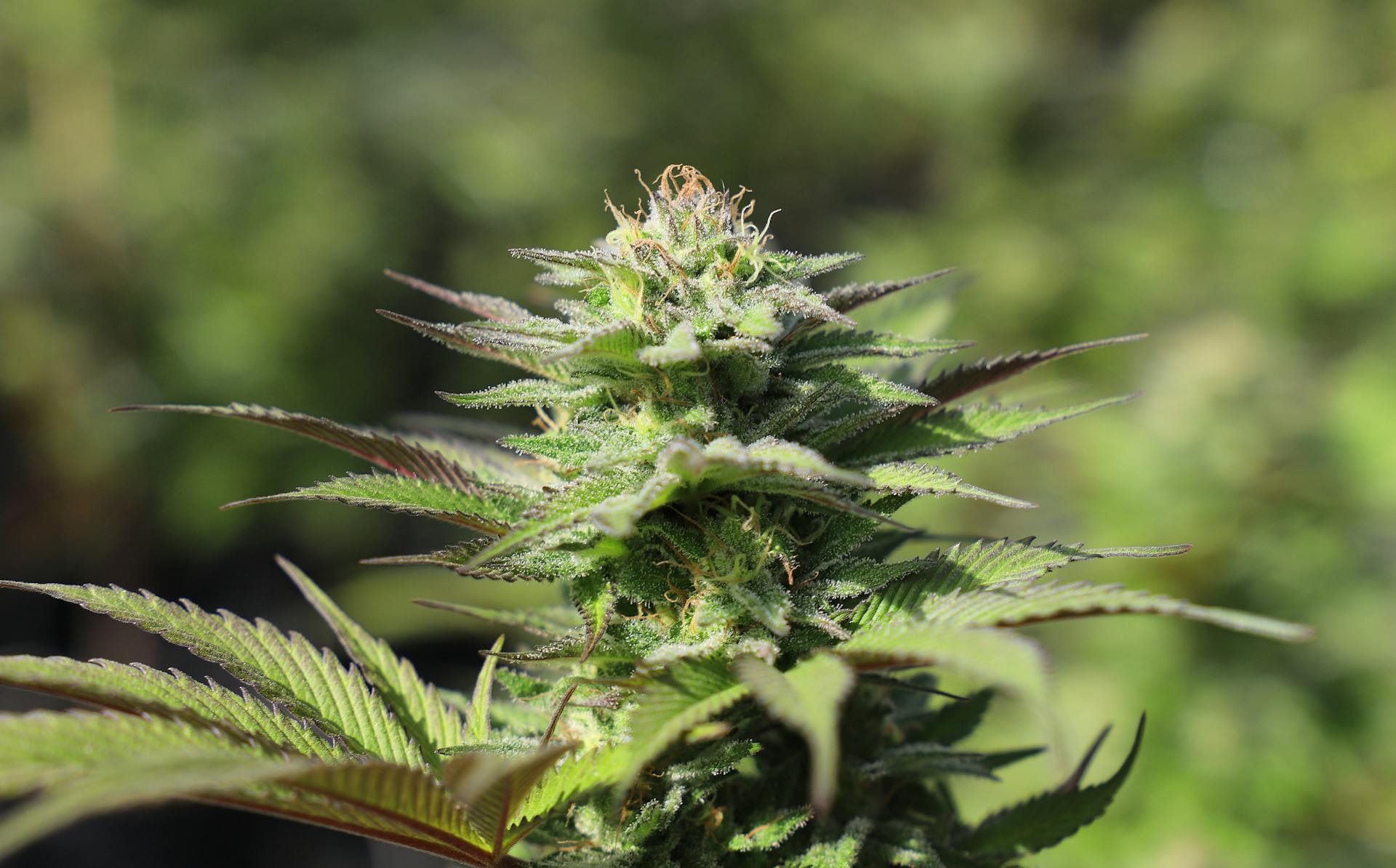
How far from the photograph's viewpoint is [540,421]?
3.60ft

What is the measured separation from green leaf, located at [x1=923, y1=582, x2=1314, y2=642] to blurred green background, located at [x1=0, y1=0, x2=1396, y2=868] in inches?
130

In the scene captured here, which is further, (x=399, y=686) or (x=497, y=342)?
(x=399, y=686)

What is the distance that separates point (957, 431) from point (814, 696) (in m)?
0.43

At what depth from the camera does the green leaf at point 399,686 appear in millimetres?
999

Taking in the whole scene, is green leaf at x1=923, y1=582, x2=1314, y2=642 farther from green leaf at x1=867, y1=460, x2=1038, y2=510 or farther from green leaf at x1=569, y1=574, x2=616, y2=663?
green leaf at x1=569, y1=574, x2=616, y2=663

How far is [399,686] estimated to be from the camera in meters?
1.04

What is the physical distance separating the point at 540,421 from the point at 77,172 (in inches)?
229

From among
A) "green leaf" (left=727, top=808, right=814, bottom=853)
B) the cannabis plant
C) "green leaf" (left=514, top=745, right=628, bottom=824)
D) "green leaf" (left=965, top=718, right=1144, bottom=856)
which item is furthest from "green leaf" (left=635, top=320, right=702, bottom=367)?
"green leaf" (left=965, top=718, right=1144, bottom=856)

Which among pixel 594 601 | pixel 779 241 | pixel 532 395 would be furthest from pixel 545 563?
pixel 779 241

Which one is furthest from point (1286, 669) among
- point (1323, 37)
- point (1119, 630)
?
point (1323, 37)

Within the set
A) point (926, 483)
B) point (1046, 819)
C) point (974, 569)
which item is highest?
point (926, 483)

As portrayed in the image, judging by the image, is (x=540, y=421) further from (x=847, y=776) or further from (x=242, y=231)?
(x=242, y=231)

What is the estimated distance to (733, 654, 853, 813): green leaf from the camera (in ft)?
1.82

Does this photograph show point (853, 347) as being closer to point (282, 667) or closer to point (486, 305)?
point (486, 305)
